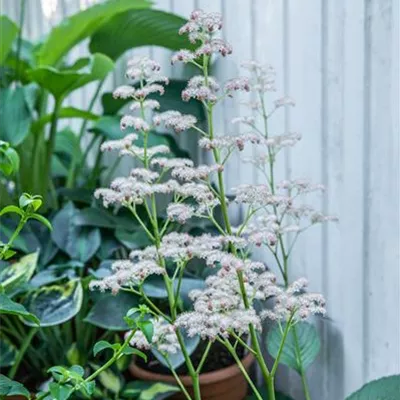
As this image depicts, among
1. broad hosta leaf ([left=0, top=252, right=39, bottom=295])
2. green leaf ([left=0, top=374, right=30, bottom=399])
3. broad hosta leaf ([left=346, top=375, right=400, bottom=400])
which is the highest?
broad hosta leaf ([left=0, top=252, right=39, bottom=295])

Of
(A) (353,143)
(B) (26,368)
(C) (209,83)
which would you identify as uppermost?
(C) (209,83)

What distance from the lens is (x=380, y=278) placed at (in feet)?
4.29

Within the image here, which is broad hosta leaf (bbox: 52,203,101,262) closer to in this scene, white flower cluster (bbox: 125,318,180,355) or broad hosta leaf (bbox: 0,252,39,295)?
broad hosta leaf (bbox: 0,252,39,295)

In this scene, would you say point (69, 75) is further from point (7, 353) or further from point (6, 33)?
point (7, 353)

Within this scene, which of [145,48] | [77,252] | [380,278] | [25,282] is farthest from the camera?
[145,48]

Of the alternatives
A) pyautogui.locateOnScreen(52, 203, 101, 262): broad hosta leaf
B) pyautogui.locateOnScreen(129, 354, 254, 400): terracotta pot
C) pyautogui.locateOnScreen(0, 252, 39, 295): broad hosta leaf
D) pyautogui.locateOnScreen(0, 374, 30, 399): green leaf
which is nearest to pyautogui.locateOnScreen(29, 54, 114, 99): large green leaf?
pyautogui.locateOnScreen(52, 203, 101, 262): broad hosta leaf

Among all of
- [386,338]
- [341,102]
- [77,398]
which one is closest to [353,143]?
[341,102]

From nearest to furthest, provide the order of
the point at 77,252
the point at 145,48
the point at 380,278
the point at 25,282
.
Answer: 1. the point at 380,278
2. the point at 25,282
3. the point at 77,252
4. the point at 145,48

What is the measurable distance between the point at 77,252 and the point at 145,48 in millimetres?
705

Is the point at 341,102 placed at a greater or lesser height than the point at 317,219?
A: greater

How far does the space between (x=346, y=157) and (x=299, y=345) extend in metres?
0.38

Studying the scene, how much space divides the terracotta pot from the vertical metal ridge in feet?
0.93

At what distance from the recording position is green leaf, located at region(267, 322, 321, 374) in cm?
137

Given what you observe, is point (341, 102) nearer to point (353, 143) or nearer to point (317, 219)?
point (353, 143)
